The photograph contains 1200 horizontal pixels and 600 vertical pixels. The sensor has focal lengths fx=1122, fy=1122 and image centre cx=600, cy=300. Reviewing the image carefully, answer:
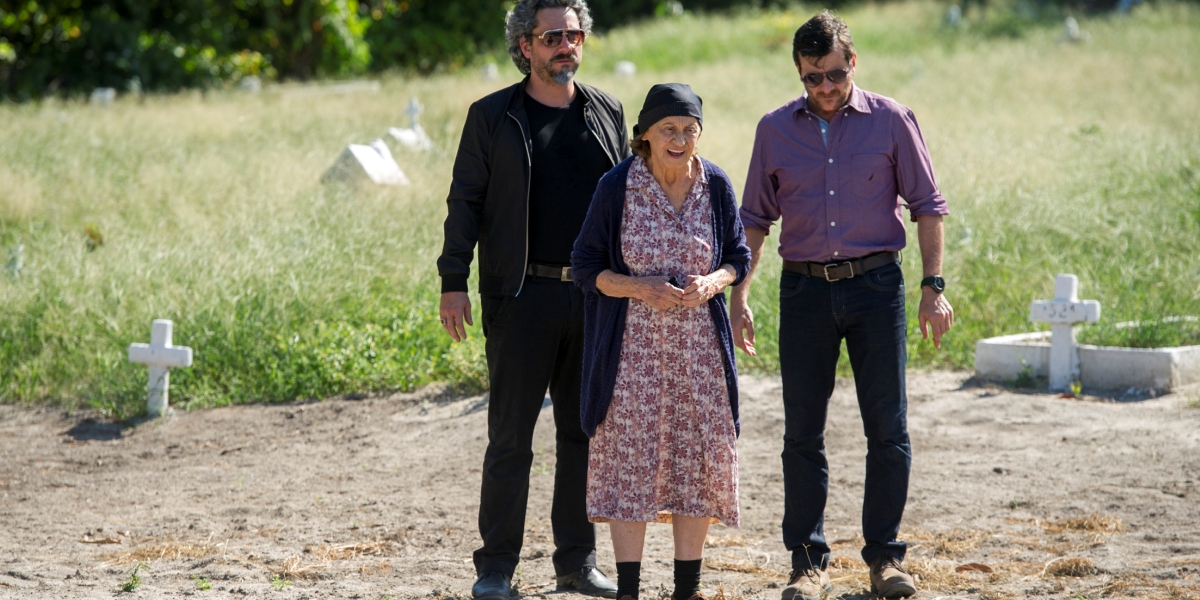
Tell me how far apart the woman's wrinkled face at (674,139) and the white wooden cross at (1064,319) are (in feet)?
13.1

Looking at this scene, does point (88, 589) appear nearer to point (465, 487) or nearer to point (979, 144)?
point (465, 487)

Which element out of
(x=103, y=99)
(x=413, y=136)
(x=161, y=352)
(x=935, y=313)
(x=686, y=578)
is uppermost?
(x=103, y=99)

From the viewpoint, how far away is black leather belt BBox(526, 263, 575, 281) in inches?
157

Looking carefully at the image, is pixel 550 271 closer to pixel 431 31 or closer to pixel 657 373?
pixel 657 373

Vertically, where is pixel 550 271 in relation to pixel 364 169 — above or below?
below

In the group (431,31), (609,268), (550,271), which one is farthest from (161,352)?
(431,31)

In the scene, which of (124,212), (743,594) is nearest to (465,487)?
(743,594)

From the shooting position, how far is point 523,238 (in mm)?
3930

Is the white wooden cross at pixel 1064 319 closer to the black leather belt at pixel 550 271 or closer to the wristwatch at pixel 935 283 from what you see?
the wristwatch at pixel 935 283

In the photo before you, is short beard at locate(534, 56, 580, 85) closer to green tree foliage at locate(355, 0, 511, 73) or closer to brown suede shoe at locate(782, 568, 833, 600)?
brown suede shoe at locate(782, 568, 833, 600)

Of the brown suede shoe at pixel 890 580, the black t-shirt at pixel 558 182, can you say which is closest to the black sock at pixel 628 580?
the brown suede shoe at pixel 890 580

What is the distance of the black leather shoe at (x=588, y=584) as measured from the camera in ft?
13.4

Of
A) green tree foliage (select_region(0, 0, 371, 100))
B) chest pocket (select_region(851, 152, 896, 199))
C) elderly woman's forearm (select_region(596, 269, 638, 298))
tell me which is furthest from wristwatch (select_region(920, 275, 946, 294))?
green tree foliage (select_region(0, 0, 371, 100))

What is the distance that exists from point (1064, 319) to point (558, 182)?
405 cm
